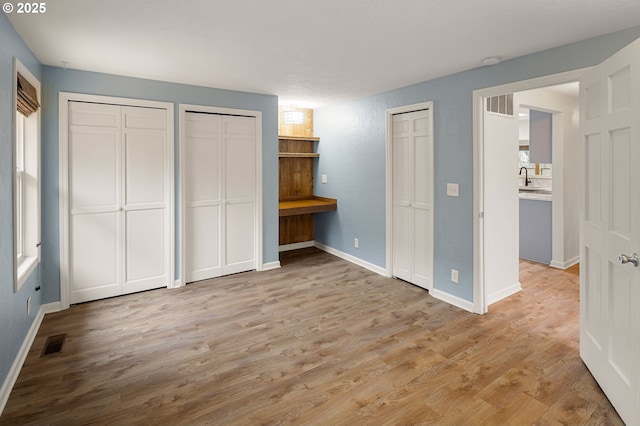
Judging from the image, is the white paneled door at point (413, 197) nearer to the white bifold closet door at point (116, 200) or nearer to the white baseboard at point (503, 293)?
the white baseboard at point (503, 293)

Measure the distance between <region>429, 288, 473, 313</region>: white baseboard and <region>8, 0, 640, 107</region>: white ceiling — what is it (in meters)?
2.26

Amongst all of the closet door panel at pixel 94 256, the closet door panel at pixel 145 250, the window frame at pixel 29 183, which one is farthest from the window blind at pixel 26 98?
the closet door panel at pixel 145 250

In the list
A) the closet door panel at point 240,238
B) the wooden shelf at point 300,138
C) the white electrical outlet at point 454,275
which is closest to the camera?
the white electrical outlet at point 454,275

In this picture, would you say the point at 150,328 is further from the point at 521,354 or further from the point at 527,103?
the point at 527,103

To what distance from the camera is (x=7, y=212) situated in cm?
238

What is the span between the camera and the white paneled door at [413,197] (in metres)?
3.99

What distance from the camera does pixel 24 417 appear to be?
200 cm

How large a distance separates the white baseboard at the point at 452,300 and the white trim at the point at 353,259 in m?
0.82

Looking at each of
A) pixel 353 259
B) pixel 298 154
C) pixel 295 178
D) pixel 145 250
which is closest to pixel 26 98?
pixel 145 250

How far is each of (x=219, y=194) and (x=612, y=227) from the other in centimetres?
380

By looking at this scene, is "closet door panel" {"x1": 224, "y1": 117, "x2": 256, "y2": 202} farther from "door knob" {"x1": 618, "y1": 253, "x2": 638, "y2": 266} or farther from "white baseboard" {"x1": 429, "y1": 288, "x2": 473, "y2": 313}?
"door knob" {"x1": 618, "y1": 253, "x2": 638, "y2": 266}

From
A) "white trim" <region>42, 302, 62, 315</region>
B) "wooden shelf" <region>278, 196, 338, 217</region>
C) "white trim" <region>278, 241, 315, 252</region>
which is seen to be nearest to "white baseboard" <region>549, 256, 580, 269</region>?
"wooden shelf" <region>278, 196, 338, 217</region>

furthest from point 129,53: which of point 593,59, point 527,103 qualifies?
point 527,103

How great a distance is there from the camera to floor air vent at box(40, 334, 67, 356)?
2.70 metres
